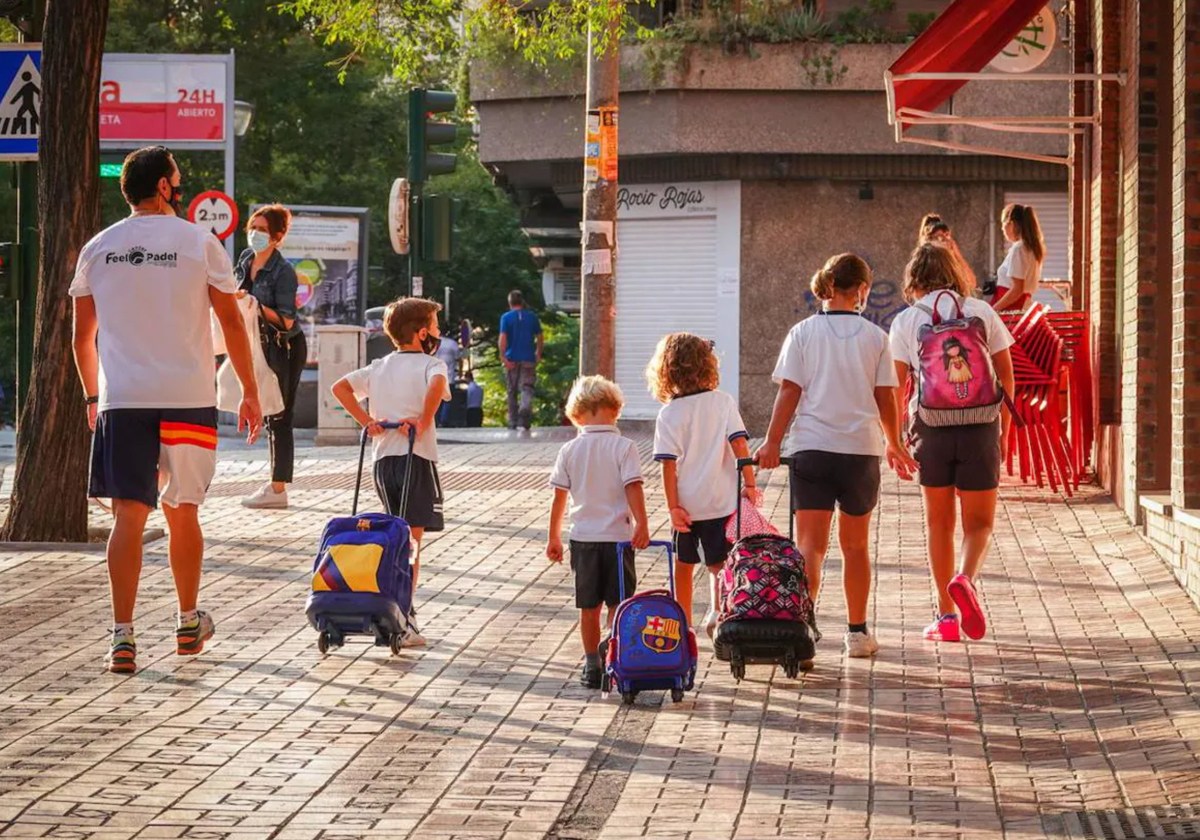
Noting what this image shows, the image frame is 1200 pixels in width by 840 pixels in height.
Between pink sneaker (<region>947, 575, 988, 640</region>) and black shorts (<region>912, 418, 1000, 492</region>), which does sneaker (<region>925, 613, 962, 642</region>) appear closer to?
pink sneaker (<region>947, 575, 988, 640</region>)

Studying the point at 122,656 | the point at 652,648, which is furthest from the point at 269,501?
the point at 652,648

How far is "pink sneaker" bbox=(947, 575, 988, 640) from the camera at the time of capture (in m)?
8.90

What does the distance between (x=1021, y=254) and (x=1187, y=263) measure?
5.05m

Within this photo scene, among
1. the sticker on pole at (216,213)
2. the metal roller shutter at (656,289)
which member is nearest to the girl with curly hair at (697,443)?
the sticker on pole at (216,213)

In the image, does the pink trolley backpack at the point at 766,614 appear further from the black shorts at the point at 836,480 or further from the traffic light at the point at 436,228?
the traffic light at the point at 436,228

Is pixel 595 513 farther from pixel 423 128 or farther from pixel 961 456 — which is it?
pixel 423 128

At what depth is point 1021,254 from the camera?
1596 centimetres

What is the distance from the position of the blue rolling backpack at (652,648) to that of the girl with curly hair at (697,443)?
70cm

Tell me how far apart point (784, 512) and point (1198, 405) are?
4.07 metres

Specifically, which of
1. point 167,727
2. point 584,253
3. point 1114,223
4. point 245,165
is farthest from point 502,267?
point 167,727

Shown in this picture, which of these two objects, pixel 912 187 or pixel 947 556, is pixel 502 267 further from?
pixel 947 556

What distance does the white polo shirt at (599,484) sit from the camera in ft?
26.5

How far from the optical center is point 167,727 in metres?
7.18

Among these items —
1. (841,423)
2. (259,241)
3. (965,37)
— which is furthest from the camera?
(965,37)
